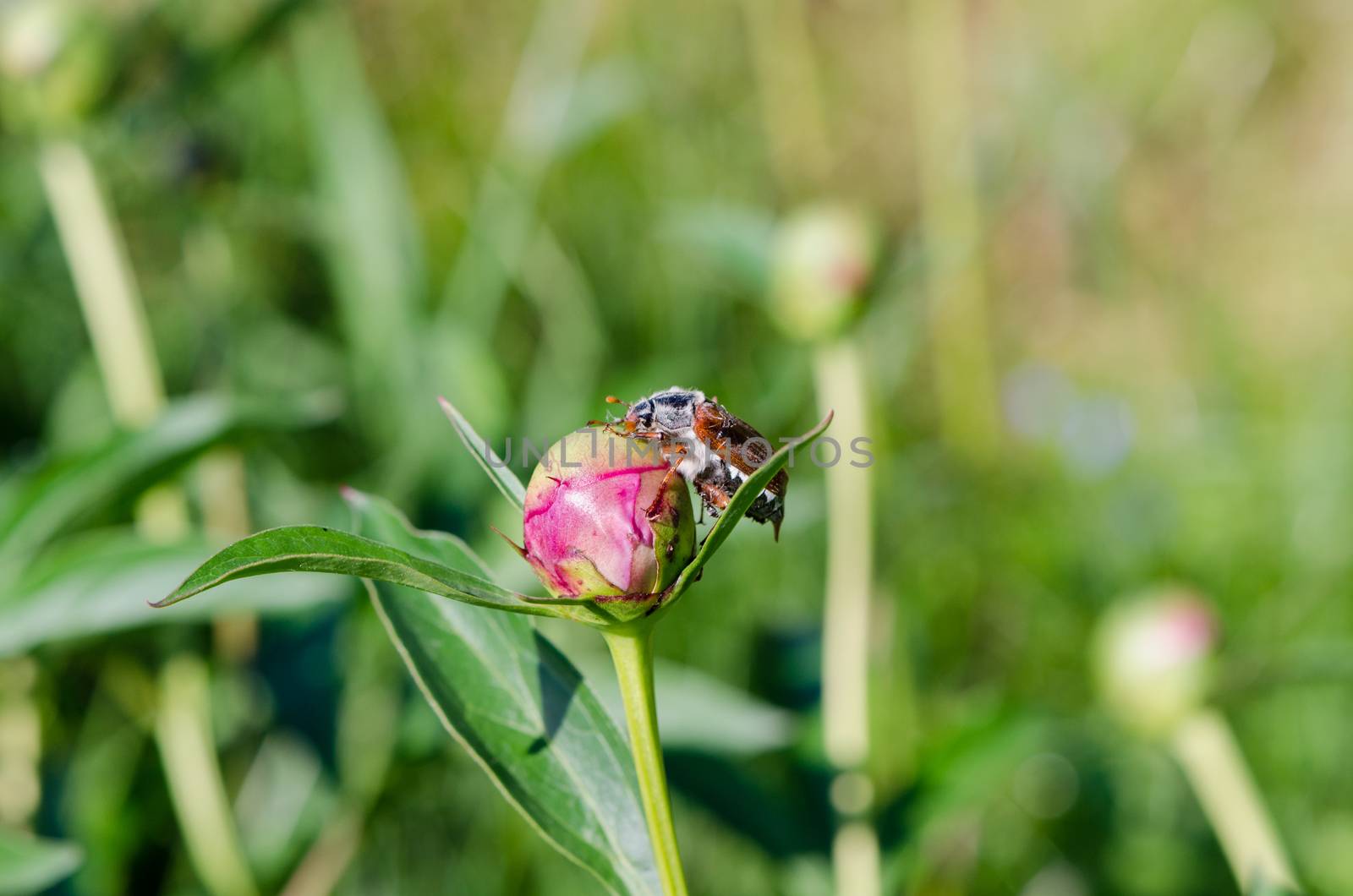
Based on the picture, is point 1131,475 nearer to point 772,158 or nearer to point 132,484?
point 772,158

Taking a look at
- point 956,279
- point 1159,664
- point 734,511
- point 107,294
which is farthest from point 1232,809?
point 956,279

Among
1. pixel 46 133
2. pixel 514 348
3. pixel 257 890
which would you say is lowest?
pixel 257 890

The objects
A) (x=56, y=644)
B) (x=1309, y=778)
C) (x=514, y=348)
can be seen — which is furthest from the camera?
(x=514, y=348)

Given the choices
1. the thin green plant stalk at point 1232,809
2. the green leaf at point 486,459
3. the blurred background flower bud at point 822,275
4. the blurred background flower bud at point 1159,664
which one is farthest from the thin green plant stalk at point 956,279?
the green leaf at point 486,459

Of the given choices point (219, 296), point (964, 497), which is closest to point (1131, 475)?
point (964, 497)

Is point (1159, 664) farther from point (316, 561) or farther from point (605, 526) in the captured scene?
point (316, 561)

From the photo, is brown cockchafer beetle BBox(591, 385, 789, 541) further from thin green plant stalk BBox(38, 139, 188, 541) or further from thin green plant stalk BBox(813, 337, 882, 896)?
thin green plant stalk BBox(38, 139, 188, 541)
